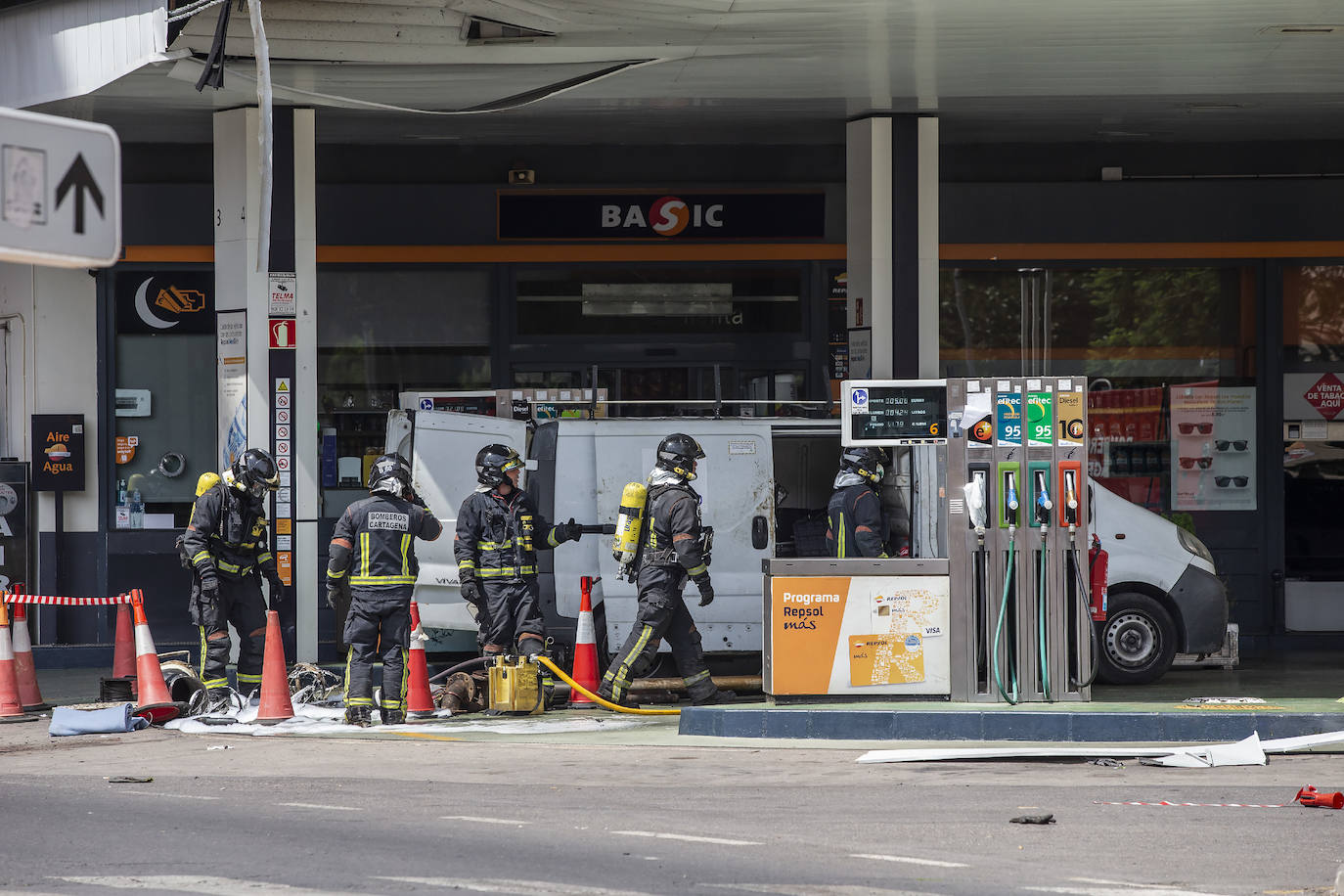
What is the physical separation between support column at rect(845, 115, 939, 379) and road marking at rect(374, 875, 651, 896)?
8.58m

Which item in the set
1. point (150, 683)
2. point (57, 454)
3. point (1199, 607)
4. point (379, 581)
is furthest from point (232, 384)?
point (1199, 607)

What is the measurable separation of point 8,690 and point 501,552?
374 cm

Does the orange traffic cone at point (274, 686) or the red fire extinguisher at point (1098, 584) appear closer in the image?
the orange traffic cone at point (274, 686)

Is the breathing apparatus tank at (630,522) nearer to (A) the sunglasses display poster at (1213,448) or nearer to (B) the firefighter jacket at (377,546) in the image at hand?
(B) the firefighter jacket at (377,546)

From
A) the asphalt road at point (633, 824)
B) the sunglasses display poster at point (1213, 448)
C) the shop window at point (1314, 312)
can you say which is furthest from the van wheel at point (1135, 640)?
the shop window at point (1314, 312)

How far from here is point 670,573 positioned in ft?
40.1

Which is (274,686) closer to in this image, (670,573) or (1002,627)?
(670,573)

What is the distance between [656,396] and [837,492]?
3.80m

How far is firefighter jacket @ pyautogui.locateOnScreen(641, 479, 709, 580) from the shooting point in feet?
39.6

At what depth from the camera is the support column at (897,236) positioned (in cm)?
1468

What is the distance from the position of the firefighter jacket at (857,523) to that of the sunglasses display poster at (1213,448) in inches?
183

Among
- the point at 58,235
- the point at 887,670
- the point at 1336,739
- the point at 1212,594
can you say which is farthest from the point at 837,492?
the point at 58,235

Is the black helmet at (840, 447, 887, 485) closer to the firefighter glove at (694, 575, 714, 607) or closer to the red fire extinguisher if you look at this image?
the firefighter glove at (694, 575, 714, 607)

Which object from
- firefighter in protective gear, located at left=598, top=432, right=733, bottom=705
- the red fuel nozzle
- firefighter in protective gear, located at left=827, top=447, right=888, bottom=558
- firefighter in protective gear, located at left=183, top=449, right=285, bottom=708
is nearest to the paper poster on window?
firefighter in protective gear, located at left=183, top=449, right=285, bottom=708
